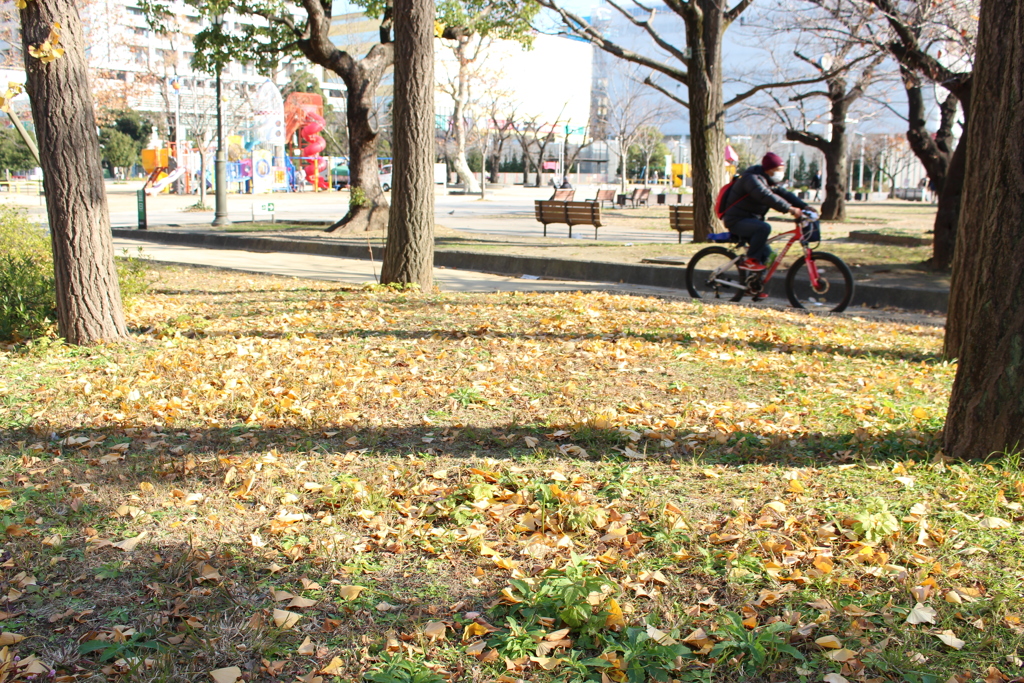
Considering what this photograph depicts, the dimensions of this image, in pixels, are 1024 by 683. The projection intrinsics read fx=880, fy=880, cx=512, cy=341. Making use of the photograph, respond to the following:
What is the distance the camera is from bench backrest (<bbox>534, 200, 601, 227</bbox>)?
63.0 feet

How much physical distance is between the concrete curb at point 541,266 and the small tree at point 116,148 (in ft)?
153

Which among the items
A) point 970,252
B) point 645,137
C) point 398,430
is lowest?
point 398,430

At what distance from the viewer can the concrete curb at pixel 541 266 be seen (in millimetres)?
11047

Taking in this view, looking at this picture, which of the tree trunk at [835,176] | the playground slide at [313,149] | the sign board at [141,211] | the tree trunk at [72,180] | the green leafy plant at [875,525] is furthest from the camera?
the playground slide at [313,149]

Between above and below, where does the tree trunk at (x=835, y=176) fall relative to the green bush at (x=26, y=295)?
above

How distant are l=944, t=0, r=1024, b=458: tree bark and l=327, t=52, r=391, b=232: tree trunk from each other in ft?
55.7

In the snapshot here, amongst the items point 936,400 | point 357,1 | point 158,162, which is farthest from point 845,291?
point 158,162

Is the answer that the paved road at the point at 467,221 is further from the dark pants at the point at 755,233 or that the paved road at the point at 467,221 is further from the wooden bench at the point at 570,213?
the dark pants at the point at 755,233

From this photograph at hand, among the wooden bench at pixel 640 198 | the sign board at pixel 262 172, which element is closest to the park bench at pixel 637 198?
the wooden bench at pixel 640 198

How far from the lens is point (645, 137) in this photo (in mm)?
76188

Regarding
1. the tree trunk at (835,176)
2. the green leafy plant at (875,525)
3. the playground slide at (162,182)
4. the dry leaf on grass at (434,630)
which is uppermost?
the playground slide at (162,182)

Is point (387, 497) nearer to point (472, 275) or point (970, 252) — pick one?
point (970, 252)

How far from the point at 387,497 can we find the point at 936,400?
3.53 meters

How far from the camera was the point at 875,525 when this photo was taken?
11.2ft
